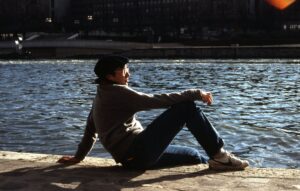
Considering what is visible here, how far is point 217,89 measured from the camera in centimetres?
3016

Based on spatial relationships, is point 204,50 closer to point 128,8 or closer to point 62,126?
point 128,8

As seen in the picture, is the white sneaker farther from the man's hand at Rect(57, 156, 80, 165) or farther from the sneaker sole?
the man's hand at Rect(57, 156, 80, 165)

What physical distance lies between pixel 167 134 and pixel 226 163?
0.73 meters

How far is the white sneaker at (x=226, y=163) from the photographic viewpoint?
21.7 ft

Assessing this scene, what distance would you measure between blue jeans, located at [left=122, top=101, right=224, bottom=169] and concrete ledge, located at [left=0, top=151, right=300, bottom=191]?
0.16 metres

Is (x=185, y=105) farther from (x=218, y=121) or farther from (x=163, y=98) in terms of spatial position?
(x=218, y=121)

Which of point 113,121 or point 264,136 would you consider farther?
point 264,136

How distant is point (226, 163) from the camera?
6.62 meters

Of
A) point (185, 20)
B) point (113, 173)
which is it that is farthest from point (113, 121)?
point (185, 20)

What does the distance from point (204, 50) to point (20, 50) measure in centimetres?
2932

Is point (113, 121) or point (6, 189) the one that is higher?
point (113, 121)

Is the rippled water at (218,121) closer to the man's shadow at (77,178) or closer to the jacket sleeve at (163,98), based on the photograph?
the man's shadow at (77,178)

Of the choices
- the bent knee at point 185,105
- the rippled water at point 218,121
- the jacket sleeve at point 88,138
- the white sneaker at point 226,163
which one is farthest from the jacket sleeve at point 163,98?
the rippled water at point 218,121

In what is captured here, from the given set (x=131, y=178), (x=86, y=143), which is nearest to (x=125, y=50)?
(x=86, y=143)
